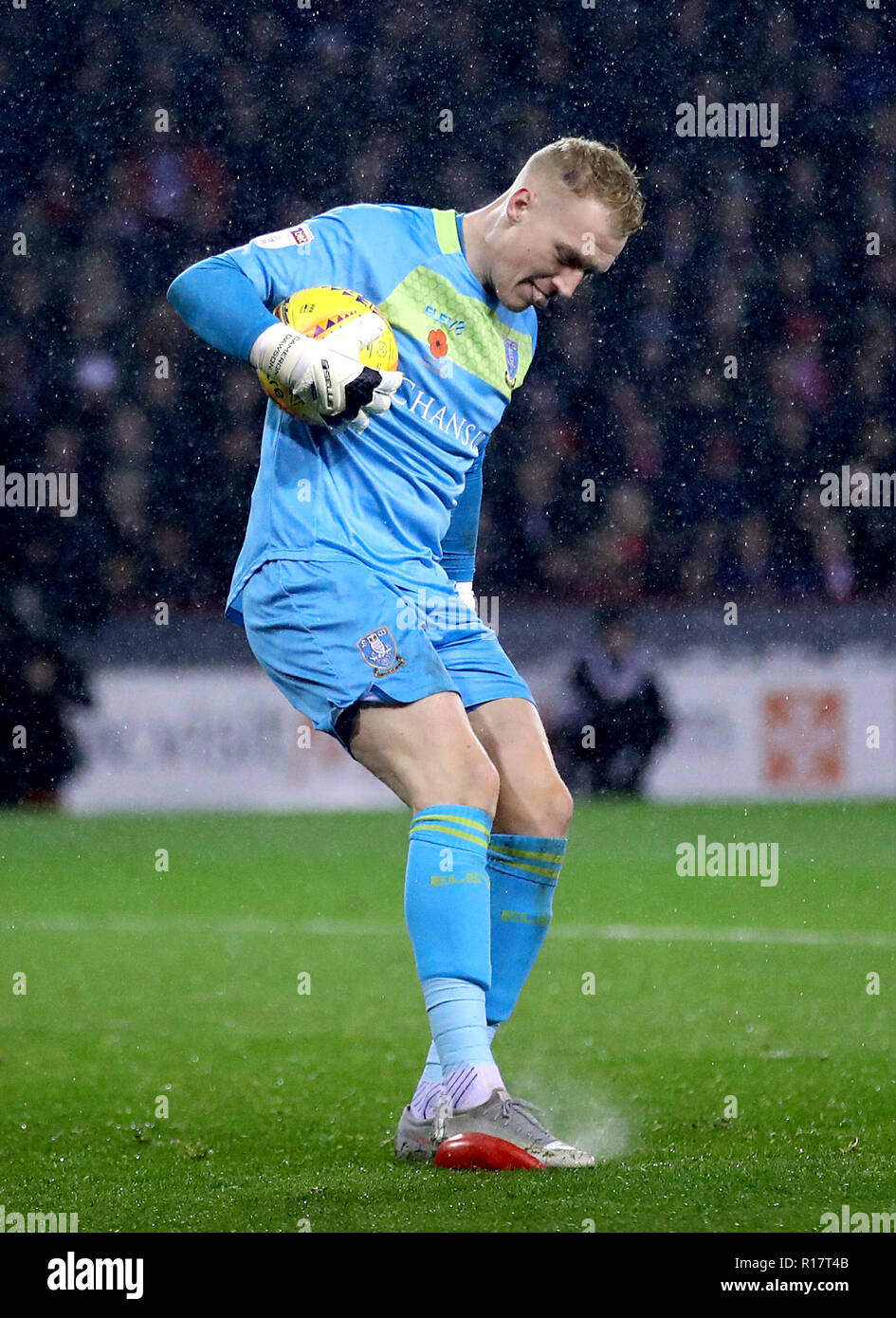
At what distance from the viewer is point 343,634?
261 cm

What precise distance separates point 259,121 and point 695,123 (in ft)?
8.96

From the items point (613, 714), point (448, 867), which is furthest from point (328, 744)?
point (448, 867)

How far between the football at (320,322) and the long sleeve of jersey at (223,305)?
0.15 ft

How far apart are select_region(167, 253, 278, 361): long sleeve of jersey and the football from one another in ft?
0.15

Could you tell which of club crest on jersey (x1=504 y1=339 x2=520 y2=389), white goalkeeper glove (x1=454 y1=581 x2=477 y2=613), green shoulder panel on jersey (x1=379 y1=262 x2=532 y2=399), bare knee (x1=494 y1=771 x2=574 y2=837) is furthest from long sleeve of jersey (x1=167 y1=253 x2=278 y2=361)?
bare knee (x1=494 y1=771 x2=574 y2=837)

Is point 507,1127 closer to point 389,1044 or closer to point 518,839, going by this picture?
point 518,839

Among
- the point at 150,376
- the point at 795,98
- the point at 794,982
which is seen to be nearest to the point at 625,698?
the point at 150,376

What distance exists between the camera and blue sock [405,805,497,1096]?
2.49m

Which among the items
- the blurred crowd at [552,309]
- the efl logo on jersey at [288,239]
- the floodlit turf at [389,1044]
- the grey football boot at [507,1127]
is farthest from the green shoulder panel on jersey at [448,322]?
the blurred crowd at [552,309]

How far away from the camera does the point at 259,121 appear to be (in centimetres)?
1048

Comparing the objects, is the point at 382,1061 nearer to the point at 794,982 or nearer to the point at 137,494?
the point at 794,982

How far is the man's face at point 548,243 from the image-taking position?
2.71 m

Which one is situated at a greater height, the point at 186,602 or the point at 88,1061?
the point at 186,602

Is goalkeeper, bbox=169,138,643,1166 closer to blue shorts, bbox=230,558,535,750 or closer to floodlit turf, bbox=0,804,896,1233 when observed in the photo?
blue shorts, bbox=230,558,535,750
